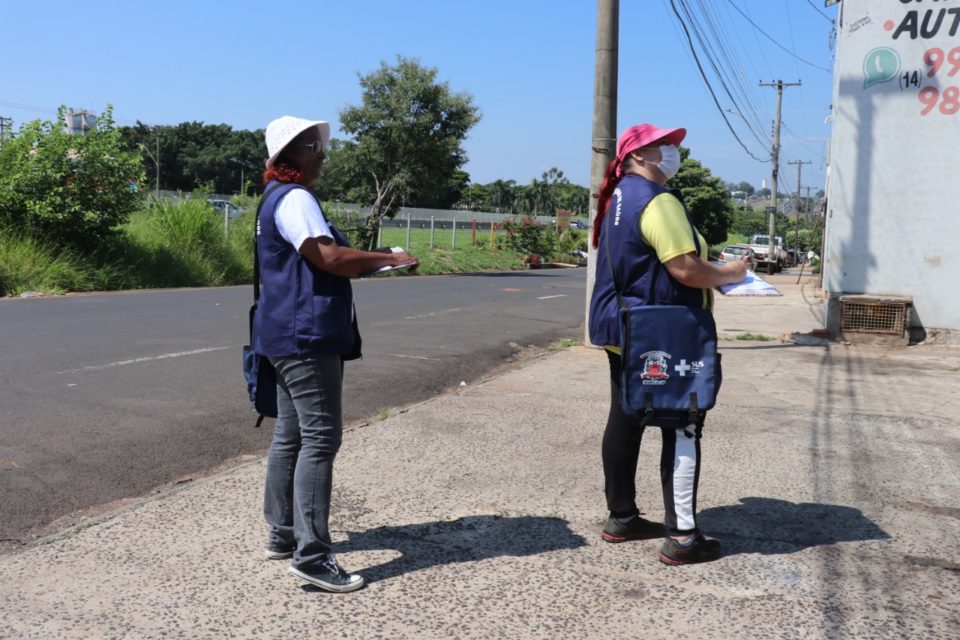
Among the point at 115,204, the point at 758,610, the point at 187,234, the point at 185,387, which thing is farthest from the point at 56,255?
the point at 758,610

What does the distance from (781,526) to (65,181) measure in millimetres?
16729

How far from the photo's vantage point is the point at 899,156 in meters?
10.9

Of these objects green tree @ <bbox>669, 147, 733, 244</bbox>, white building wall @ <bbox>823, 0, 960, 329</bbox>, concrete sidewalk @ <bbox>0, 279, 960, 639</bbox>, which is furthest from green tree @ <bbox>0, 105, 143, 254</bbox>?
green tree @ <bbox>669, 147, 733, 244</bbox>

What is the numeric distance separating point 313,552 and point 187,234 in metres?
19.3

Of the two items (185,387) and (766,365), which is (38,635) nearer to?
(185,387)

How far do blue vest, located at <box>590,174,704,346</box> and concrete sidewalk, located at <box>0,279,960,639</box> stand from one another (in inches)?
41.6

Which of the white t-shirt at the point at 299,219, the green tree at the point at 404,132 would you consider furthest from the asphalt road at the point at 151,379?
the green tree at the point at 404,132

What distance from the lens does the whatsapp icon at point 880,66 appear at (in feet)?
35.8

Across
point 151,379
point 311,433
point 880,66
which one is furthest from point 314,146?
point 880,66

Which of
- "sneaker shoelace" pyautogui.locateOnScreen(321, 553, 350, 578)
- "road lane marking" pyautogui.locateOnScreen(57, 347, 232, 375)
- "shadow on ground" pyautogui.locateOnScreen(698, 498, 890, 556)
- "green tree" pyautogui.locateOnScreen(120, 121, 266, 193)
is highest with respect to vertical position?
"green tree" pyautogui.locateOnScreen(120, 121, 266, 193)

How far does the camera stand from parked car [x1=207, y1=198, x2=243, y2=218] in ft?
77.7

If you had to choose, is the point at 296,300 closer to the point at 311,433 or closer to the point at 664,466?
the point at 311,433

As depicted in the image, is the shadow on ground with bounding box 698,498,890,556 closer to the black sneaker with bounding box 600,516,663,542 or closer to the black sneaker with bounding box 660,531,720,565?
the black sneaker with bounding box 660,531,720,565

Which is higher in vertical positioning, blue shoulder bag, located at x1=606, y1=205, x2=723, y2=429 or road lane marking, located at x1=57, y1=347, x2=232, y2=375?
blue shoulder bag, located at x1=606, y1=205, x2=723, y2=429
